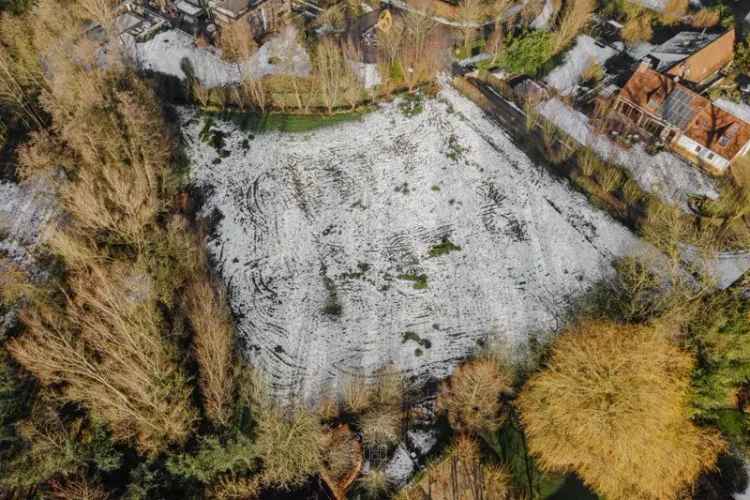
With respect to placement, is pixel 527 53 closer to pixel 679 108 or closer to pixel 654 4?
pixel 679 108

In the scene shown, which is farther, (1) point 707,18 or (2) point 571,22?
(1) point 707,18

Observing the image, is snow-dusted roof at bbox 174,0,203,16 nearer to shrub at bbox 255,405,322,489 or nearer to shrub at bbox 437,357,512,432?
shrub at bbox 255,405,322,489

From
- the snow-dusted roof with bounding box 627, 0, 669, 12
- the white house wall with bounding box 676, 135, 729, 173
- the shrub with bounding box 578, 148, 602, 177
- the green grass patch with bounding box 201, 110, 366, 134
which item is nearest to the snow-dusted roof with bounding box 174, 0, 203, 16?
the green grass patch with bounding box 201, 110, 366, 134

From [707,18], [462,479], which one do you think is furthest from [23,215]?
[707,18]

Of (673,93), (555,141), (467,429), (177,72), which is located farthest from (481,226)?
(177,72)

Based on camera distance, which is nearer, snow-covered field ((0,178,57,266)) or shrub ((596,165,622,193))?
snow-covered field ((0,178,57,266))

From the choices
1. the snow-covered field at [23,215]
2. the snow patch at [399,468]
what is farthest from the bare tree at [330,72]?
the snow patch at [399,468]
